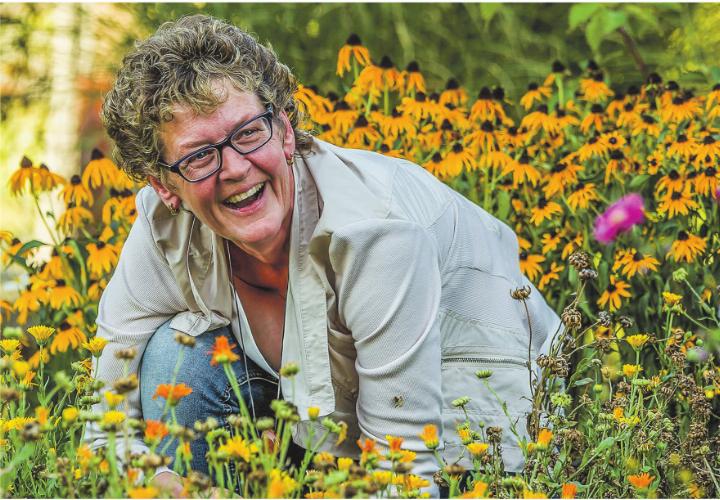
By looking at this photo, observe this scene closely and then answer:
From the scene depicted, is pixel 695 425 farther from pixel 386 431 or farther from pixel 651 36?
pixel 651 36

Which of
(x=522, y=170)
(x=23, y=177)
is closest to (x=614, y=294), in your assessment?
(x=522, y=170)

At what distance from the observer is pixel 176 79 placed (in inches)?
65.9

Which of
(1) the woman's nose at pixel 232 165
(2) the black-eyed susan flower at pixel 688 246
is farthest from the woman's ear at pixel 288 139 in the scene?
(2) the black-eyed susan flower at pixel 688 246

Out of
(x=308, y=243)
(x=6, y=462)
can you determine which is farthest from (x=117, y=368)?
(x=308, y=243)

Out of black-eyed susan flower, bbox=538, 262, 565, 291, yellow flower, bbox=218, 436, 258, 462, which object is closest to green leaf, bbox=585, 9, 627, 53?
black-eyed susan flower, bbox=538, 262, 565, 291

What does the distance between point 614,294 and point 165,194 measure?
41.1 inches

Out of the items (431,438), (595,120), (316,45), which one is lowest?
(431,438)

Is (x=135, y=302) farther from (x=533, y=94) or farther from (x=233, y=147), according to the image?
(x=533, y=94)

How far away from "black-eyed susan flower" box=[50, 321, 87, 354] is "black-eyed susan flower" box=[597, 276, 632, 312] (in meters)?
1.17

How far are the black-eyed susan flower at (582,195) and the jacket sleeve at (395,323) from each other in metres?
0.89

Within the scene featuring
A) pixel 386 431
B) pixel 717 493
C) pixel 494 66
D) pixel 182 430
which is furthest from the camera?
pixel 494 66

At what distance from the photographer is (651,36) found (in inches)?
167

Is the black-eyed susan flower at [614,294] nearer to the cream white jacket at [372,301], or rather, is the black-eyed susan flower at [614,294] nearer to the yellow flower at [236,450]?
the cream white jacket at [372,301]

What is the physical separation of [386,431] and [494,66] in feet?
8.90
